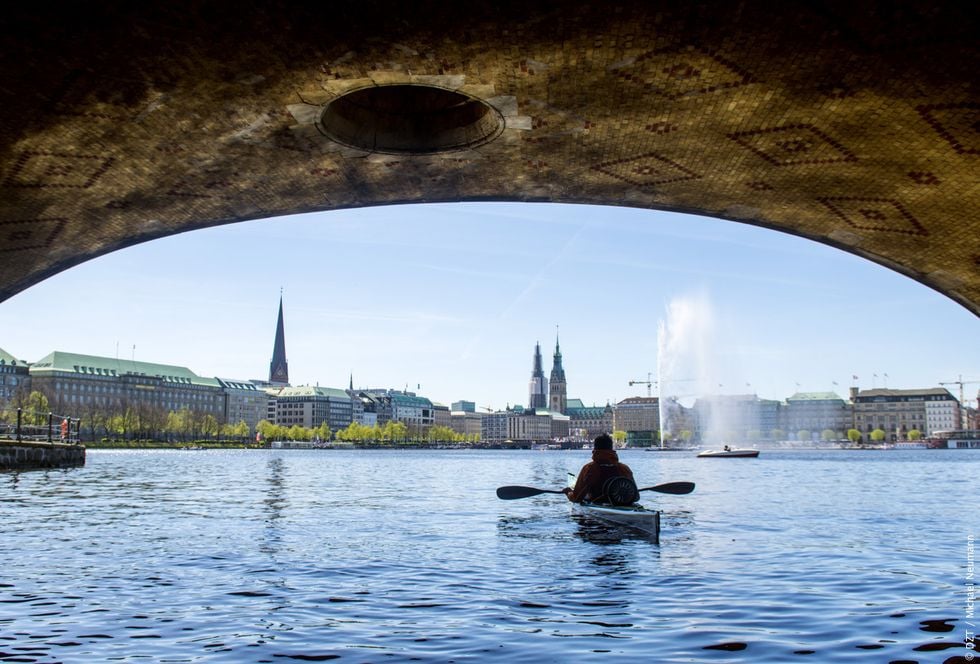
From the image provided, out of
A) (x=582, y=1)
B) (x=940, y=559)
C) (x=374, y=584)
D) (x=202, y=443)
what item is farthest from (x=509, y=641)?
(x=202, y=443)

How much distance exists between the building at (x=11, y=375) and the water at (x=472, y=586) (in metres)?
164

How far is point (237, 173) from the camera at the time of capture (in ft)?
47.1

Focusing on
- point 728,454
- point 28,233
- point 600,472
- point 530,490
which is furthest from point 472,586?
point 728,454

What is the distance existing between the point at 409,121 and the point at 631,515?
12039 millimetres

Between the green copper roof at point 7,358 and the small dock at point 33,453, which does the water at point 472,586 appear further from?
the green copper roof at point 7,358

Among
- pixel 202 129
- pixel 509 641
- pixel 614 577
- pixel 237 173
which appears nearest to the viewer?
pixel 509 641

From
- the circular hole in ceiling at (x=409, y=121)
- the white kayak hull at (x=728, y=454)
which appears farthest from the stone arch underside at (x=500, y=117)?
the white kayak hull at (x=728, y=454)

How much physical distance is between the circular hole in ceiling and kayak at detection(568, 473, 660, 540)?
446 inches

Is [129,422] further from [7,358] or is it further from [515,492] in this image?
[515,492]

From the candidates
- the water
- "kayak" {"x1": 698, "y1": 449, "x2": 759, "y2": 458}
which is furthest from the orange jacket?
"kayak" {"x1": 698, "y1": 449, "x2": 759, "y2": 458}

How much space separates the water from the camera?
10516mm

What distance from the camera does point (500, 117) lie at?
1272 cm

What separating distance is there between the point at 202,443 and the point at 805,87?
163 m

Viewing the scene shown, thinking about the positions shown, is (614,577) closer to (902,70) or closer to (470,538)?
(470,538)
